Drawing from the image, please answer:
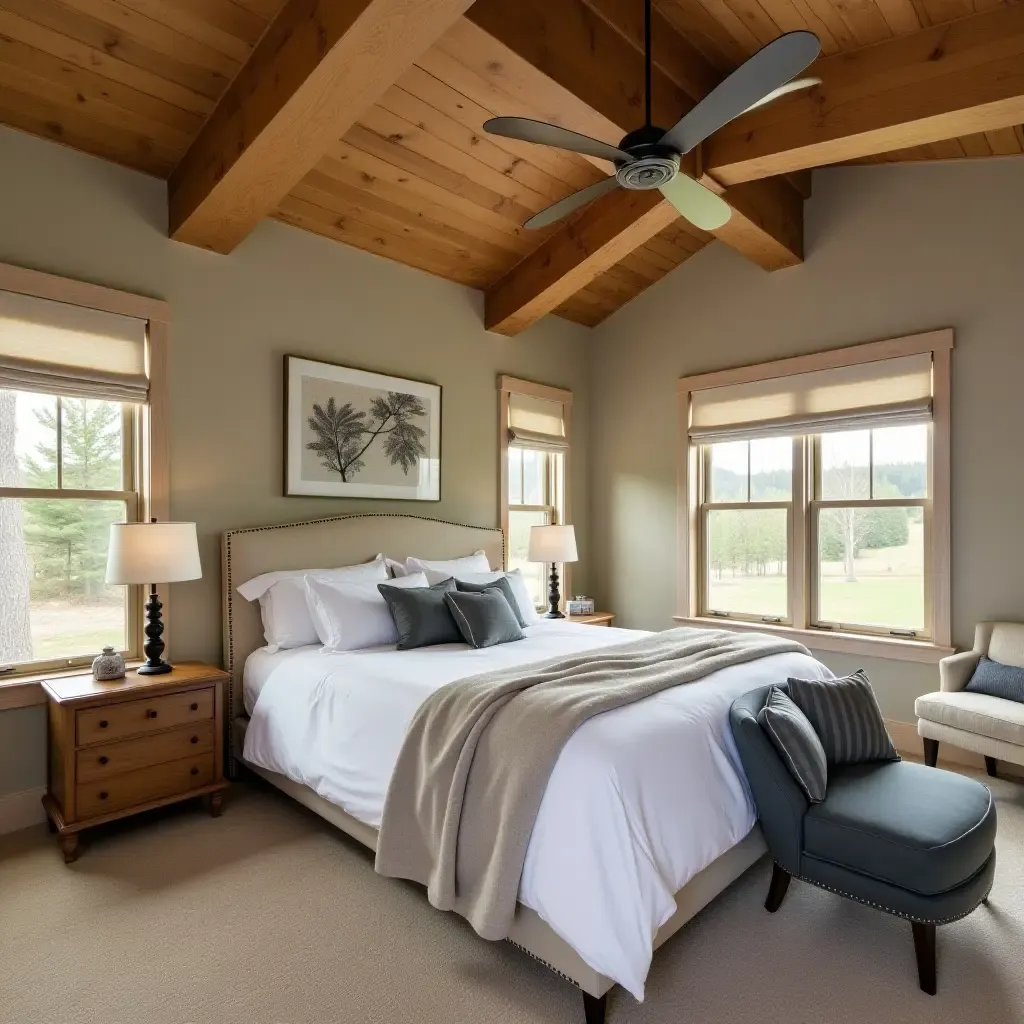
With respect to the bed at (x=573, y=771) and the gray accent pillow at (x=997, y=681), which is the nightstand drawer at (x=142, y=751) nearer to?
the bed at (x=573, y=771)

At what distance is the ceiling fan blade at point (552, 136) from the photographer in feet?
7.76

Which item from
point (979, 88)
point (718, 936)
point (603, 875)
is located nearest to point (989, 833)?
point (718, 936)

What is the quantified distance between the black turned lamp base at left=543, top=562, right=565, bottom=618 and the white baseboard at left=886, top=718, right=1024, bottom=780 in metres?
2.25

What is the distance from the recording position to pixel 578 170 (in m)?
4.16

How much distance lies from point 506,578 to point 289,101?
8.80 feet

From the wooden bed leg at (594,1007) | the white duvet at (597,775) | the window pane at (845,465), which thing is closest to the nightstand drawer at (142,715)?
the white duvet at (597,775)

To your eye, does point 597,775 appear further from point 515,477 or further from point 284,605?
point 515,477

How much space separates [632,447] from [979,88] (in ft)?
10.5

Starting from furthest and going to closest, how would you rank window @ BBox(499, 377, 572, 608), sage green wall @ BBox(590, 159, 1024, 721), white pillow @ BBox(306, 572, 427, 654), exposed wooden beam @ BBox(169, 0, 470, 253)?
window @ BBox(499, 377, 572, 608)
sage green wall @ BBox(590, 159, 1024, 721)
white pillow @ BBox(306, 572, 427, 654)
exposed wooden beam @ BBox(169, 0, 470, 253)

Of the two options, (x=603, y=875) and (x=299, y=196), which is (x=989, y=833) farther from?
(x=299, y=196)

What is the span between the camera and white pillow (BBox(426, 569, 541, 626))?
4.12 m

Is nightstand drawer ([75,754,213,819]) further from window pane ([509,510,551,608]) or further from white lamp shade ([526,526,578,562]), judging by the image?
window pane ([509,510,551,608])

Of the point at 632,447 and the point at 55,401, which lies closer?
the point at 55,401

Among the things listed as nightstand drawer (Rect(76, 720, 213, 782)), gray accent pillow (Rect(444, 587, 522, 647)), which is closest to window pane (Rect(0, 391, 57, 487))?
nightstand drawer (Rect(76, 720, 213, 782))
